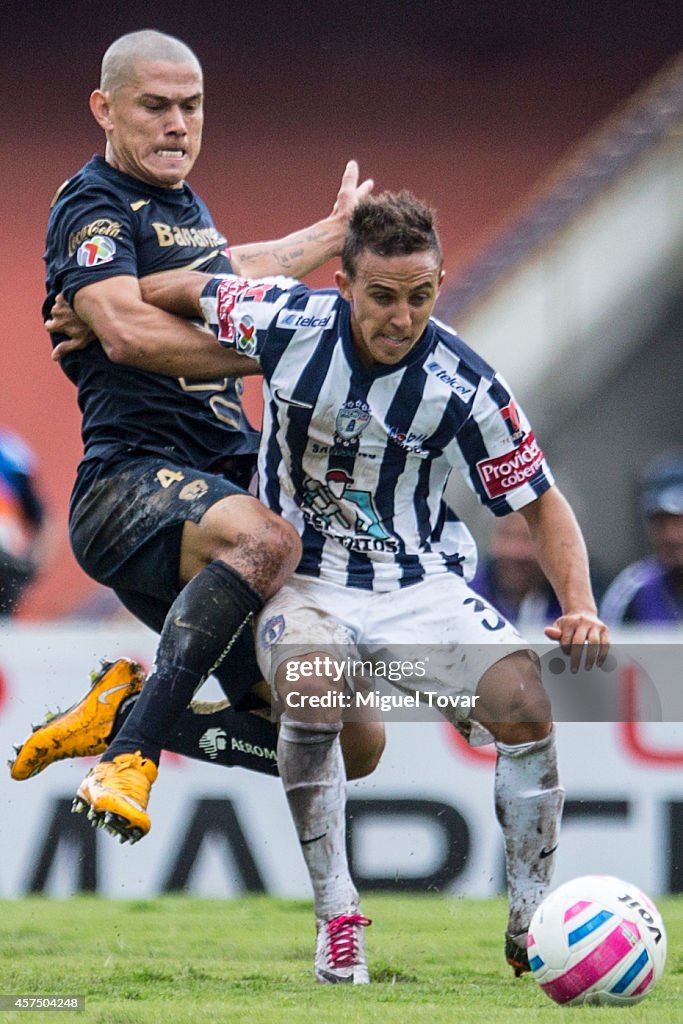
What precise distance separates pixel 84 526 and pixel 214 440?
0.44 m

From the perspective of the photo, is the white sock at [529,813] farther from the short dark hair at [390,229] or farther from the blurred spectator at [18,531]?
the blurred spectator at [18,531]

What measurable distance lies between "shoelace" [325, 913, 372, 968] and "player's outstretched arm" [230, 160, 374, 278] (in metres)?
1.88

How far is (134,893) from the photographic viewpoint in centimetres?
606

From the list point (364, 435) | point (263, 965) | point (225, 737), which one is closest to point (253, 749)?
point (225, 737)

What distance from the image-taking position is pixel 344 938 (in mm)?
3941

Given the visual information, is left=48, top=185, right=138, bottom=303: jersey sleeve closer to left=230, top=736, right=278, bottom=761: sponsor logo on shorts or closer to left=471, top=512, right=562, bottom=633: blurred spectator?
left=230, top=736, right=278, bottom=761: sponsor logo on shorts

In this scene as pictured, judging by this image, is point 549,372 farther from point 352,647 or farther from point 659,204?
point 352,647

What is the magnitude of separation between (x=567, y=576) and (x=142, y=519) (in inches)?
43.0

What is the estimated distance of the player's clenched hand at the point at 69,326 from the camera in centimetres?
444

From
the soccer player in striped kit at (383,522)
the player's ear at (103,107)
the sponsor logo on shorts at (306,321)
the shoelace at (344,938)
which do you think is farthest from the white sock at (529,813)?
the player's ear at (103,107)

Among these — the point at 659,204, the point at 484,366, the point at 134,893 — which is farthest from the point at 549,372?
the point at 484,366

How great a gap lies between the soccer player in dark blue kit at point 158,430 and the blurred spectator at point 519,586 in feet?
5.85

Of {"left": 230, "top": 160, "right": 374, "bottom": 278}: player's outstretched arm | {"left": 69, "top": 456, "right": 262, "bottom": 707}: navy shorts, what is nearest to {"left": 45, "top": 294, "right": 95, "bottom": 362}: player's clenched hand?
{"left": 69, "top": 456, "right": 262, "bottom": 707}: navy shorts

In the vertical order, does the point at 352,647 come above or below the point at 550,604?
below
